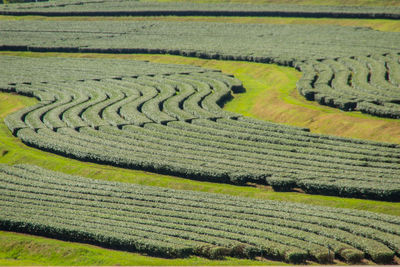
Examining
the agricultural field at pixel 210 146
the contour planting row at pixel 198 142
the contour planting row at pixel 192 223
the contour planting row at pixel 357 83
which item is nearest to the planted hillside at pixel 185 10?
the agricultural field at pixel 210 146

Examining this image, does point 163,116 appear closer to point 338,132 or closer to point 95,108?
point 95,108

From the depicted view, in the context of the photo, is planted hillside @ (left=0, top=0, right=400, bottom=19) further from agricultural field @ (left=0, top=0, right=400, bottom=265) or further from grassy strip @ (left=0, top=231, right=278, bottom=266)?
grassy strip @ (left=0, top=231, right=278, bottom=266)

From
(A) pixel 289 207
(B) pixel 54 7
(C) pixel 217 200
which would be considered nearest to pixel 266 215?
(A) pixel 289 207

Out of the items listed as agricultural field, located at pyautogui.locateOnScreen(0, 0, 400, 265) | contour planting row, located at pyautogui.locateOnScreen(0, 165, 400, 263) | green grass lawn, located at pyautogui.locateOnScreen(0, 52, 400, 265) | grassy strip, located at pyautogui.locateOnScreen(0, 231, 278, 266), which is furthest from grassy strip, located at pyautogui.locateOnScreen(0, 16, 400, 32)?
grassy strip, located at pyautogui.locateOnScreen(0, 231, 278, 266)

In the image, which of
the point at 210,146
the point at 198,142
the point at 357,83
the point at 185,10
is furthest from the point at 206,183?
the point at 185,10

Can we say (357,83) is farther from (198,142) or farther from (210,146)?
(198,142)

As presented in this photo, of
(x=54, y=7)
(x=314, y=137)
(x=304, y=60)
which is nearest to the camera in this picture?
(x=314, y=137)

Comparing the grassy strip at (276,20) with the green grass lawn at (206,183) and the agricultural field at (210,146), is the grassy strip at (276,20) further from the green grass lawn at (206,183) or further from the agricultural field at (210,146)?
the green grass lawn at (206,183)
